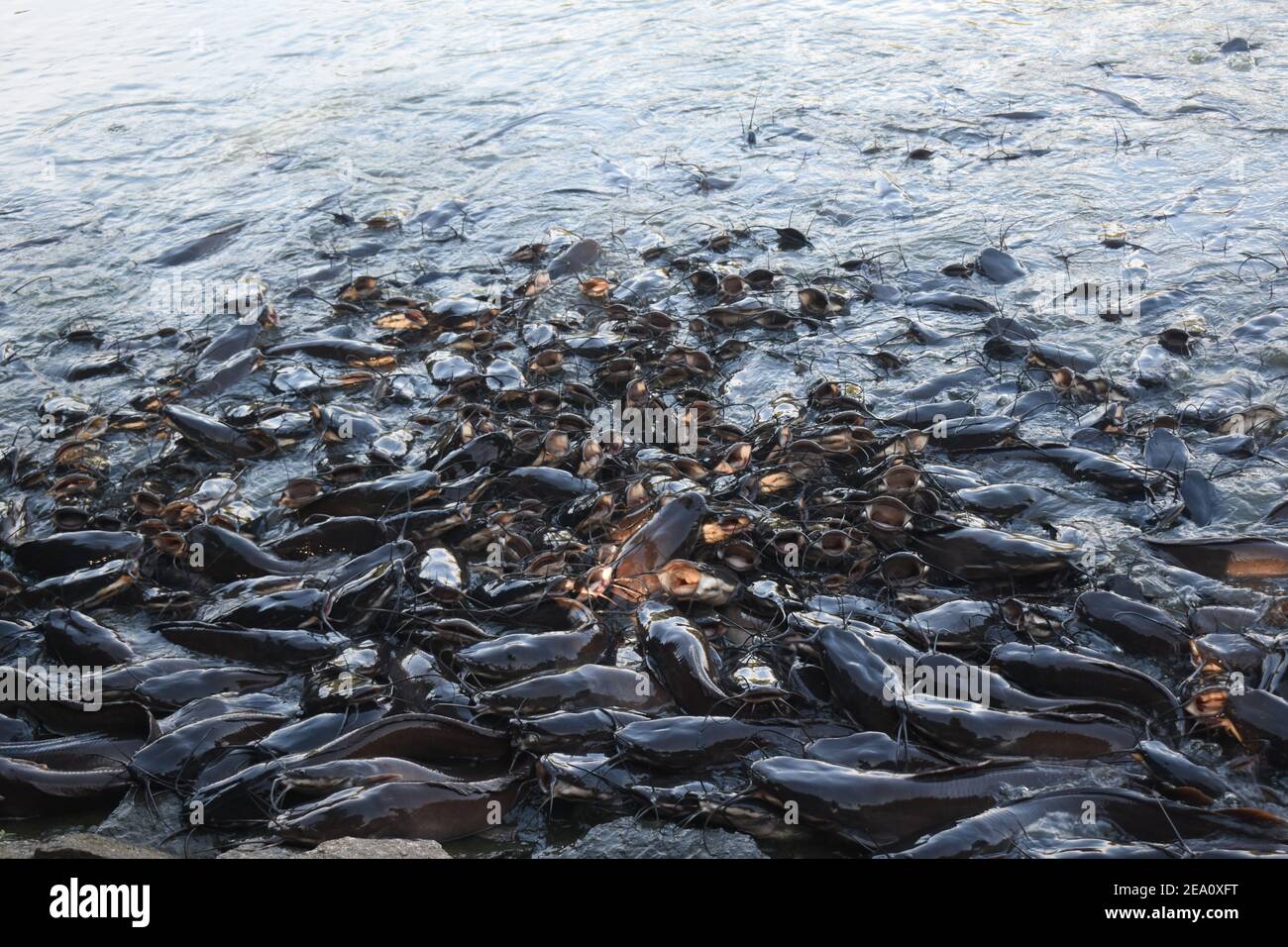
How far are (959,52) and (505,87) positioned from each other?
5.34 m

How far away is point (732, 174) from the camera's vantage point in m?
9.30

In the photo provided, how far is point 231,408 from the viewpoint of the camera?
6352 mm

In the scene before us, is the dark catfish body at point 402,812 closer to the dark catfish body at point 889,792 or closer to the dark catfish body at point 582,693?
the dark catfish body at point 582,693

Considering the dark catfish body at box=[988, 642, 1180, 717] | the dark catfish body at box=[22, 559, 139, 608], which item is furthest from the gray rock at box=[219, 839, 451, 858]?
the dark catfish body at box=[988, 642, 1180, 717]

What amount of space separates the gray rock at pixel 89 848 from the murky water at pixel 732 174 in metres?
2.64

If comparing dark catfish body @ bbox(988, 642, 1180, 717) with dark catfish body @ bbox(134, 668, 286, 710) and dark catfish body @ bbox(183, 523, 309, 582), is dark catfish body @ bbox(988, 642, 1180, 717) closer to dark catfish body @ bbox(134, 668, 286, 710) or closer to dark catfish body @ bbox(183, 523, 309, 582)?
dark catfish body @ bbox(134, 668, 286, 710)

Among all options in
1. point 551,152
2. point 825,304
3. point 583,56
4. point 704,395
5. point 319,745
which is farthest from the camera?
point 583,56

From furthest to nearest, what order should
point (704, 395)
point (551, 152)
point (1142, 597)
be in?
point (551, 152) < point (704, 395) < point (1142, 597)

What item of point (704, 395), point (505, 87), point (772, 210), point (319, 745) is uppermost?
point (505, 87)

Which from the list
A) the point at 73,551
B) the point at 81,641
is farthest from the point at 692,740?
the point at 73,551

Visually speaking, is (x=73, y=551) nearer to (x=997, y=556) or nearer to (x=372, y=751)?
(x=372, y=751)

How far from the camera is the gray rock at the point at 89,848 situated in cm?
324

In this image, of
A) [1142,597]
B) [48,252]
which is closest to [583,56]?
[48,252]

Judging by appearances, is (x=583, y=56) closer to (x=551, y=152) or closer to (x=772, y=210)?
(x=551, y=152)
